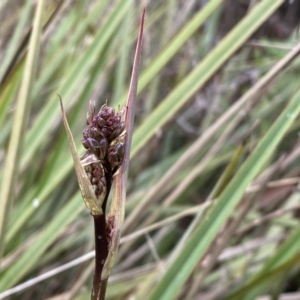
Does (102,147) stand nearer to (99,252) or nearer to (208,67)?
(99,252)

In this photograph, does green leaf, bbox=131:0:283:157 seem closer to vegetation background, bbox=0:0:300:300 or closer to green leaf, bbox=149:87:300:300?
vegetation background, bbox=0:0:300:300

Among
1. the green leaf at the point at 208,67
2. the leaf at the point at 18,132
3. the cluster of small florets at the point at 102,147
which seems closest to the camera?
the cluster of small florets at the point at 102,147

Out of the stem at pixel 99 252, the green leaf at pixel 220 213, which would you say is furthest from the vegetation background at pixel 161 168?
the stem at pixel 99 252

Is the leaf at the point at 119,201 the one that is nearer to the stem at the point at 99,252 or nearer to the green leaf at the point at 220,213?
the stem at the point at 99,252

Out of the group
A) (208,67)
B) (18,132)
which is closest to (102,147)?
(18,132)

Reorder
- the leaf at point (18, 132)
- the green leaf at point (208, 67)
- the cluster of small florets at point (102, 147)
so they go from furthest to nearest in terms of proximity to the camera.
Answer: the green leaf at point (208, 67), the leaf at point (18, 132), the cluster of small florets at point (102, 147)

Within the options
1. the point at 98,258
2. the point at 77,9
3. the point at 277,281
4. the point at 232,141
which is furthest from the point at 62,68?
the point at 98,258

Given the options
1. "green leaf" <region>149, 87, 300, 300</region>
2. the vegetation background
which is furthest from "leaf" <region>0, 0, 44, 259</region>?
"green leaf" <region>149, 87, 300, 300</region>
